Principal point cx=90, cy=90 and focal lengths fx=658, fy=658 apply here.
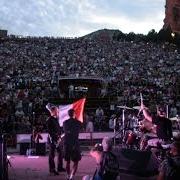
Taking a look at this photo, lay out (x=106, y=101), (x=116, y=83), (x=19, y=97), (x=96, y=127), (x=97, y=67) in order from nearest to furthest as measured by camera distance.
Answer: (x=96, y=127), (x=19, y=97), (x=106, y=101), (x=116, y=83), (x=97, y=67)

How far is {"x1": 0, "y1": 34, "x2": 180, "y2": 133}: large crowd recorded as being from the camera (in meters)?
34.6

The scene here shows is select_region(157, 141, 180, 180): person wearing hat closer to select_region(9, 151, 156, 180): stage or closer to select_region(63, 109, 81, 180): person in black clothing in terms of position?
select_region(9, 151, 156, 180): stage

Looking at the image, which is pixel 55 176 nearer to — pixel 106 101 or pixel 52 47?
pixel 106 101

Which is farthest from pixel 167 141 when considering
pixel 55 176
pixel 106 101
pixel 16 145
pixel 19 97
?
pixel 106 101

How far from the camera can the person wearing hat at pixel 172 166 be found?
7.95m

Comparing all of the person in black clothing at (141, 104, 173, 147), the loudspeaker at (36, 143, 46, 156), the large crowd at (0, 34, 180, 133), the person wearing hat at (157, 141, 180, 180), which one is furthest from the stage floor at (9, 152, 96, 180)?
the person wearing hat at (157, 141, 180, 180)

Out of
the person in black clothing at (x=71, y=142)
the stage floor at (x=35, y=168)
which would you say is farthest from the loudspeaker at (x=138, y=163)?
the stage floor at (x=35, y=168)

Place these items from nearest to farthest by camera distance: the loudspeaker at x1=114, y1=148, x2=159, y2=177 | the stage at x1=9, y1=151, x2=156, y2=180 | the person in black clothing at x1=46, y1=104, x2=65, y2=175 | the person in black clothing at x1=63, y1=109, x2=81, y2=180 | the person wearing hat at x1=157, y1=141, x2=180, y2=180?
1. the person wearing hat at x1=157, y1=141, x2=180, y2=180
2. the loudspeaker at x1=114, y1=148, x2=159, y2=177
3. the person in black clothing at x1=63, y1=109, x2=81, y2=180
4. the stage at x1=9, y1=151, x2=156, y2=180
5. the person in black clothing at x1=46, y1=104, x2=65, y2=175

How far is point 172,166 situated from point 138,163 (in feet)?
17.1

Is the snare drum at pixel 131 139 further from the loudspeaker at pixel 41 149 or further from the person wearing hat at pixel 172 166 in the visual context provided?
the person wearing hat at pixel 172 166

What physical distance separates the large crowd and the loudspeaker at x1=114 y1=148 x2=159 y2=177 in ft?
41.9

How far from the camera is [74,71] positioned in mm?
54750

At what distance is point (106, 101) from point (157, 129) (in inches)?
1017

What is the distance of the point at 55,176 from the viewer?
619 inches
